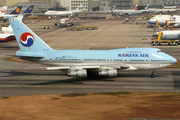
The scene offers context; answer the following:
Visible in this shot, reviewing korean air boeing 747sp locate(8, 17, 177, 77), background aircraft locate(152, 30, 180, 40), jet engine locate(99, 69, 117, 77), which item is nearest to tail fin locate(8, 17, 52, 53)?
korean air boeing 747sp locate(8, 17, 177, 77)

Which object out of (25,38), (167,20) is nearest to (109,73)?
(25,38)

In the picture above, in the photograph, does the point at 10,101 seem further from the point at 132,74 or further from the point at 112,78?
the point at 132,74

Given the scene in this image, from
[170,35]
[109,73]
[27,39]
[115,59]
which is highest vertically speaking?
[27,39]

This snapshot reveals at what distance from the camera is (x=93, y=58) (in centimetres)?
4888

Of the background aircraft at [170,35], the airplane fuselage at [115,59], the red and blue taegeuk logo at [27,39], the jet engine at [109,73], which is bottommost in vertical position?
the background aircraft at [170,35]

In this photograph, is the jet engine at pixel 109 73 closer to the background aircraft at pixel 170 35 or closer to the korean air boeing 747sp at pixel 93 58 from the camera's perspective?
the korean air boeing 747sp at pixel 93 58

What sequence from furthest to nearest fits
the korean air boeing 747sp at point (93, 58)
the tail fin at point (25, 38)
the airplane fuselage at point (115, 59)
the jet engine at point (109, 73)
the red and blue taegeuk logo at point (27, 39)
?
the red and blue taegeuk logo at point (27, 39)
the tail fin at point (25, 38)
the airplane fuselage at point (115, 59)
the korean air boeing 747sp at point (93, 58)
the jet engine at point (109, 73)

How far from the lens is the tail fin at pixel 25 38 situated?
4988 centimetres

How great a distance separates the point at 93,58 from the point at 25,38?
11.5 metres

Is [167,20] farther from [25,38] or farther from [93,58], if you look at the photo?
[25,38]

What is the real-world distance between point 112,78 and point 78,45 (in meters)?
47.2

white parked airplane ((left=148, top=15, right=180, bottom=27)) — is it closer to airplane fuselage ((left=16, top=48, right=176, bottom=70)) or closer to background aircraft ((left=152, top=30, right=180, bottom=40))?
background aircraft ((left=152, top=30, right=180, bottom=40))

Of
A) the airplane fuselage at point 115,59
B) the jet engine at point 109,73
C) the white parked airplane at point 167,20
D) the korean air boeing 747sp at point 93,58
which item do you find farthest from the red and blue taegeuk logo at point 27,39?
the white parked airplane at point 167,20

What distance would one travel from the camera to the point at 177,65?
61844mm
